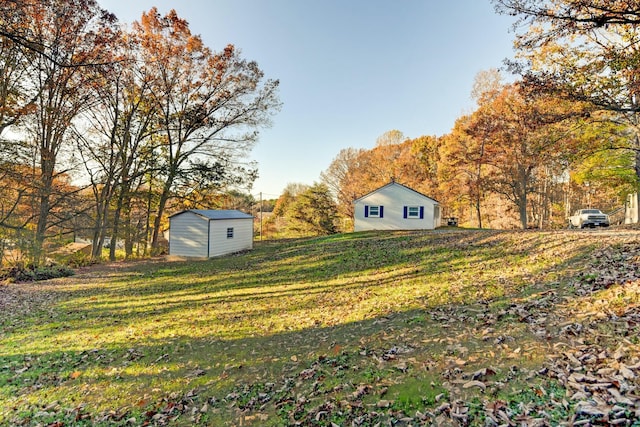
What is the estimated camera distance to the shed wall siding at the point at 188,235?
18.5m

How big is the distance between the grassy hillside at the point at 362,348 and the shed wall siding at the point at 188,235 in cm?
809

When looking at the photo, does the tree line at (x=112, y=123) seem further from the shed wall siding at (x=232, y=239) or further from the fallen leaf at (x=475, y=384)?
the fallen leaf at (x=475, y=384)

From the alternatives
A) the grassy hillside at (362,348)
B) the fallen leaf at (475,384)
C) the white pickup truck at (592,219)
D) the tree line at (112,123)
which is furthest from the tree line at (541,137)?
the tree line at (112,123)

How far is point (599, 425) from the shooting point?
8.29 feet

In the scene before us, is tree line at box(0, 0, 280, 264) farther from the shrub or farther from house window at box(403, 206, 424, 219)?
house window at box(403, 206, 424, 219)

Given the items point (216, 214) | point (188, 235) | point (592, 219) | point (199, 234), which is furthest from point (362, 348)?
point (592, 219)

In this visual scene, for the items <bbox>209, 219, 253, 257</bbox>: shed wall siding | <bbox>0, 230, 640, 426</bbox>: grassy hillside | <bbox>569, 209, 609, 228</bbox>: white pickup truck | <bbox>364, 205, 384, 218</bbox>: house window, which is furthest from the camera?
<bbox>364, 205, 384, 218</bbox>: house window

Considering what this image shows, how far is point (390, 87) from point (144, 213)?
66.0 ft

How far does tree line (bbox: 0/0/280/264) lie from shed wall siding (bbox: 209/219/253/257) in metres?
3.20

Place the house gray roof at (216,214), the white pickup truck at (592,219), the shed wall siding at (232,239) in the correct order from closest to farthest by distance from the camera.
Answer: the house gray roof at (216,214) → the shed wall siding at (232,239) → the white pickup truck at (592,219)

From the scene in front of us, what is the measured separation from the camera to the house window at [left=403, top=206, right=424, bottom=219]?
22.2 m

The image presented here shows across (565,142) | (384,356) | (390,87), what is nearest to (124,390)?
(384,356)

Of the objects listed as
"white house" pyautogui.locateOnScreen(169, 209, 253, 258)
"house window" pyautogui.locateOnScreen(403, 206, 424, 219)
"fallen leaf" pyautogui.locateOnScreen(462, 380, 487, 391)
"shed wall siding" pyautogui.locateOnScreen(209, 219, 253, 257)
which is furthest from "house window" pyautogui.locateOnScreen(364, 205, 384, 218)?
"fallen leaf" pyautogui.locateOnScreen(462, 380, 487, 391)

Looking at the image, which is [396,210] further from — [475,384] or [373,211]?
[475,384]
